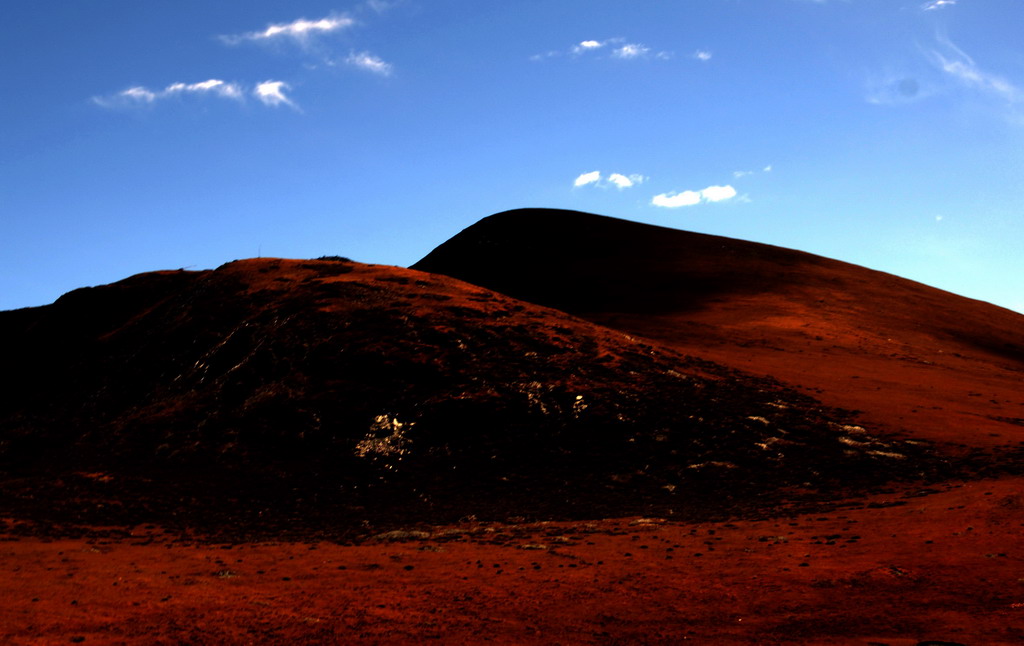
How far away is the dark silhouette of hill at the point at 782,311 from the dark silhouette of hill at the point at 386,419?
421cm

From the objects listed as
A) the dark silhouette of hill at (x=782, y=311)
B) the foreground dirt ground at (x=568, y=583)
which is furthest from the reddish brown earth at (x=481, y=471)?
the dark silhouette of hill at (x=782, y=311)

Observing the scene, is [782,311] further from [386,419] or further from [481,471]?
[481,471]

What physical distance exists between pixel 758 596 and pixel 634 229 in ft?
200

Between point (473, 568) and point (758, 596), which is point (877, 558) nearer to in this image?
point (758, 596)

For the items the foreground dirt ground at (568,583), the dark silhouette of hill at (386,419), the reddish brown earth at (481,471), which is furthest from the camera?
the dark silhouette of hill at (386,419)

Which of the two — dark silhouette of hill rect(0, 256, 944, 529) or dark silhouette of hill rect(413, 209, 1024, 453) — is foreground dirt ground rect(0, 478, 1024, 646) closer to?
dark silhouette of hill rect(0, 256, 944, 529)

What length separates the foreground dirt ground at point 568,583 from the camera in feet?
36.8

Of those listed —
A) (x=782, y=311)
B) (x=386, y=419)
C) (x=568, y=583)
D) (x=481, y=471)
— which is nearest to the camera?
(x=568, y=583)

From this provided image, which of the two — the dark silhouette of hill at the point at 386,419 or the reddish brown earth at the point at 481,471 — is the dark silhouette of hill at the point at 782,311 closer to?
Result: the reddish brown earth at the point at 481,471

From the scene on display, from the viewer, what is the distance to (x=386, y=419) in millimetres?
25641

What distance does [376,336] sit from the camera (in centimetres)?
3005

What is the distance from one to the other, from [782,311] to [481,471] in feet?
101

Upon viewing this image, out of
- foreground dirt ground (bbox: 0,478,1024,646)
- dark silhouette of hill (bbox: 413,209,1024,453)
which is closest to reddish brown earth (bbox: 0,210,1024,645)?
foreground dirt ground (bbox: 0,478,1024,646)

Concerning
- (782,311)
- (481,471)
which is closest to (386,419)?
(481,471)
